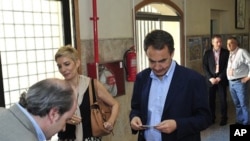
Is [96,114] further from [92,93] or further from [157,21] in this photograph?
[157,21]

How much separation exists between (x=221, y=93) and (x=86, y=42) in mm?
3069

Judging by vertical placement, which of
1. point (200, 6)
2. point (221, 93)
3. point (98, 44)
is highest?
point (200, 6)

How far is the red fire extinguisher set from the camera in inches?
148

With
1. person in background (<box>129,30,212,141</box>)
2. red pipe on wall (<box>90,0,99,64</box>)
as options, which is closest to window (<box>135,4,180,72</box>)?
red pipe on wall (<box>90,0,99,64</box>)

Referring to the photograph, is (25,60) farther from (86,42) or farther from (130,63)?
(130,63)

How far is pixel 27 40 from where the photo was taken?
270 centimetres

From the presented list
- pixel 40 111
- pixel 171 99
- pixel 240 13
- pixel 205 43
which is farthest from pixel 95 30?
pixel 240 13

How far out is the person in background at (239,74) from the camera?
4.91m

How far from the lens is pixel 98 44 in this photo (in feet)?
11.1

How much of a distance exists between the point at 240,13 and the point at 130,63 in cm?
498

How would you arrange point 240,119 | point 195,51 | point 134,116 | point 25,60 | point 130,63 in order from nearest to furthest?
point 134,116, point 25,60, point 130,63, point 240,119, point 195,51

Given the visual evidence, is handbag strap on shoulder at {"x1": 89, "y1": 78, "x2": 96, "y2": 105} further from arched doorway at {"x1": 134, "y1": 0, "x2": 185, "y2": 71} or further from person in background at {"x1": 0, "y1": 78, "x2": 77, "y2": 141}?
arched doorway at {"x1": 134, "y1": 0, "x2": 185, "y2": 71}

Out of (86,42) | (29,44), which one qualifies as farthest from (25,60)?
(86,42)

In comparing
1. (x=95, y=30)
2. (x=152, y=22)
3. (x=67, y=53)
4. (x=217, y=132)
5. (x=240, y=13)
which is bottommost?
(x=217, y=132)
